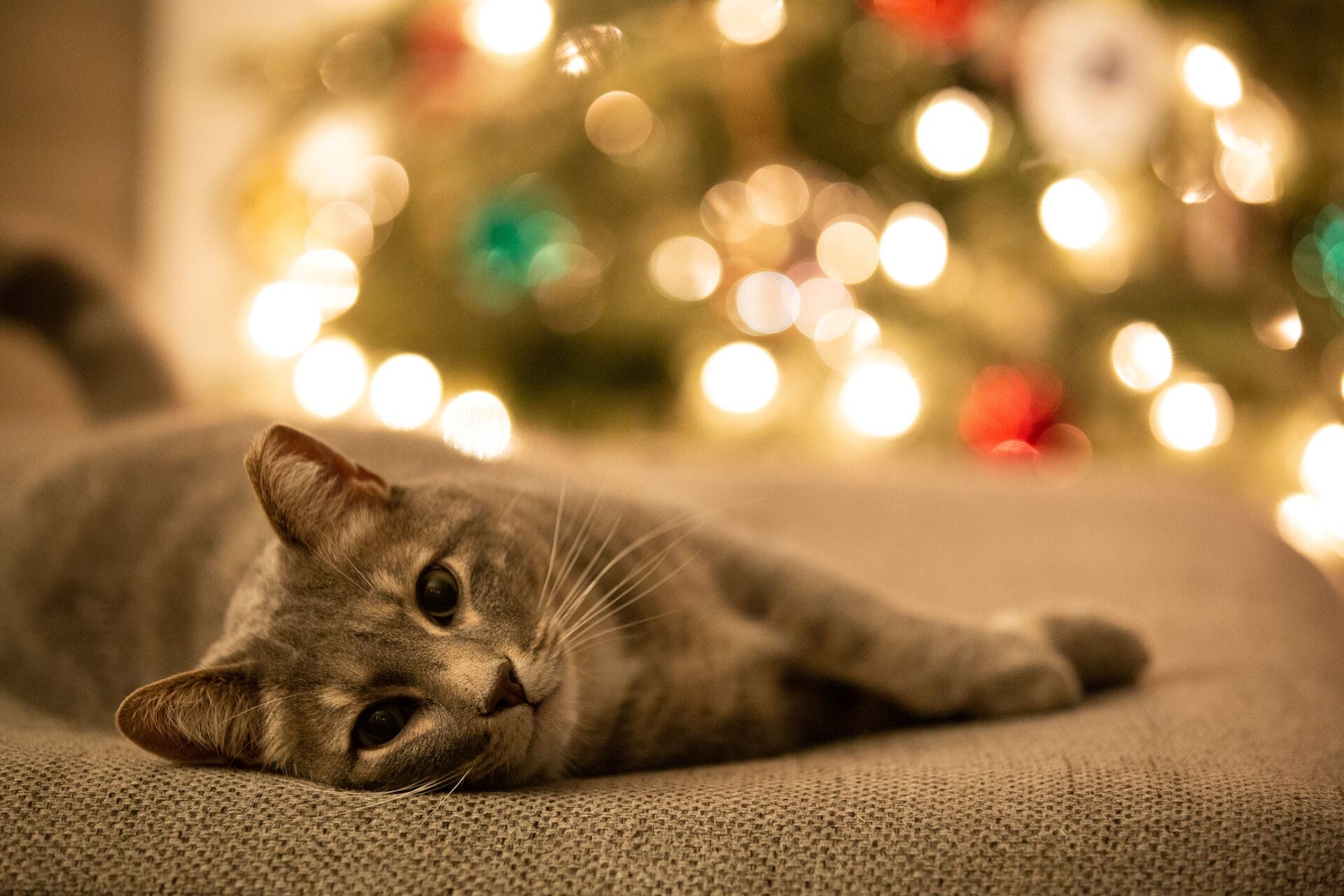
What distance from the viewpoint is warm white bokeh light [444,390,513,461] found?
1.22m

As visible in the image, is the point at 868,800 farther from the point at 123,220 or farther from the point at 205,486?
the point at 123,220

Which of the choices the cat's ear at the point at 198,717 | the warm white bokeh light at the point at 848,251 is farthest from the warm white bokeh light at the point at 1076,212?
the cat's ear at the point at 198,717

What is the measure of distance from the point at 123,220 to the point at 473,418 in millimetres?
1729

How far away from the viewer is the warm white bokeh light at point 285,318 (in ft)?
6.82

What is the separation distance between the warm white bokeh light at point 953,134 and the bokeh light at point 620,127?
20.5 inches

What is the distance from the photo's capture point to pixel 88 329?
4.75ft

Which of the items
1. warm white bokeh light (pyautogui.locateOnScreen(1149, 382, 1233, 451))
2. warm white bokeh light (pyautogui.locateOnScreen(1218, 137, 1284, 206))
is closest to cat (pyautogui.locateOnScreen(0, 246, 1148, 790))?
warm white bokeh light (pyautogui.locateOnScreen(1149, 382, 1233, 451))

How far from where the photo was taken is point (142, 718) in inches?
27.0

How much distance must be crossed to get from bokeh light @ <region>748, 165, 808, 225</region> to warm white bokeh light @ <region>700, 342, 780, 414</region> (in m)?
0.26

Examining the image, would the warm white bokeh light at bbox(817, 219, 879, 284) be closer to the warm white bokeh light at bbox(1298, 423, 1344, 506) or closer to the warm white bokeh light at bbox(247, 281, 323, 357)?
the warm white bokeh light at bbox(1298, 423, 1344, 506)

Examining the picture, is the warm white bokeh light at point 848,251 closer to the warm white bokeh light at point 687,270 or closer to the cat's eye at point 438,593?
the warm white bokeh light at point 687,270

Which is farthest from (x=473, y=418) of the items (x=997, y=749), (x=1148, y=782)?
(x=1148, y=782)

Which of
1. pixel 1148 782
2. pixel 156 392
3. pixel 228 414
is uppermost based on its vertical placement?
pixel 156 392

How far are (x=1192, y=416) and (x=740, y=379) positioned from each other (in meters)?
0.84
